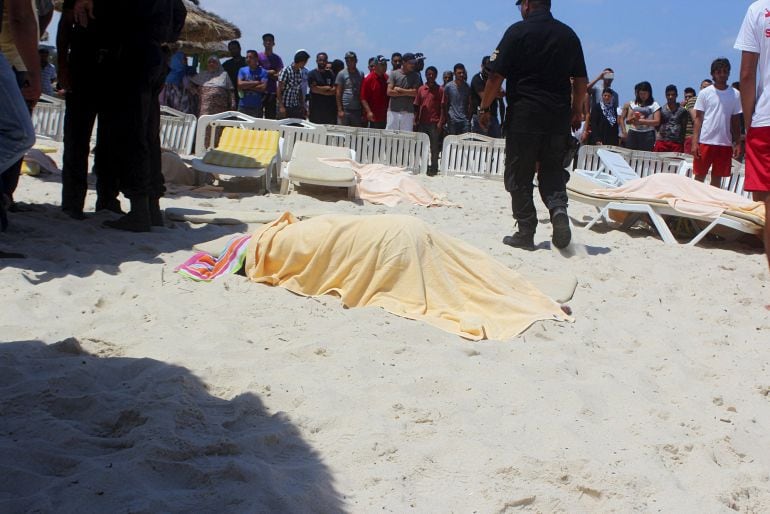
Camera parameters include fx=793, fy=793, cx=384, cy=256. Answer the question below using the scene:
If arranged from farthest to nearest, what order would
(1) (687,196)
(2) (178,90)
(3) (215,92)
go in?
(2) (178,90)
(3) (215,92)
(1) (687,196)

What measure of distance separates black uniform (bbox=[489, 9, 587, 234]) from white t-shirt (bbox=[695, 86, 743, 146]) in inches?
136

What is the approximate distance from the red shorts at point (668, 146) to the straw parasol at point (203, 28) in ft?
25.3

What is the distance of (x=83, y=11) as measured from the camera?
550cm

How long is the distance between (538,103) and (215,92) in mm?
7890

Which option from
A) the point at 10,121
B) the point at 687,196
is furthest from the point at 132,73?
the point at 687,196

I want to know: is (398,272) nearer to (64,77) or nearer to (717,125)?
(64,77)

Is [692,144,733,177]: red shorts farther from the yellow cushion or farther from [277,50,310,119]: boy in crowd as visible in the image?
[277,50,310,119]: boy in crowd

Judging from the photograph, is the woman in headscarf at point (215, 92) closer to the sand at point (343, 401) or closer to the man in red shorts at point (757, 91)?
the sand at point (343, 401)

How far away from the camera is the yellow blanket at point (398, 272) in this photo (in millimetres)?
4297

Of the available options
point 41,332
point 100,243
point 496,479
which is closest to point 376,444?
point 496,479

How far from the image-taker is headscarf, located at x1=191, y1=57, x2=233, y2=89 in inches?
504

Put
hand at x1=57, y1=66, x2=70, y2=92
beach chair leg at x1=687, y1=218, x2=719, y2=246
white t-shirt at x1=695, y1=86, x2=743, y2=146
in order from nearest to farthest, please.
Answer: hand at x1=57, y1=66, x2=70, y2=92
beach chair leg at x1=687, y1=218, x2=719, y2=246
white t-shirt at x1=695, y1=86, x2=743, y2=146

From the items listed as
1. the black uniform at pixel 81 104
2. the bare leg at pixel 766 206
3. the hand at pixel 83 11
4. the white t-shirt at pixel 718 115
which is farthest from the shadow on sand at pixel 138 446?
the white t-shirt at pixel 718 115

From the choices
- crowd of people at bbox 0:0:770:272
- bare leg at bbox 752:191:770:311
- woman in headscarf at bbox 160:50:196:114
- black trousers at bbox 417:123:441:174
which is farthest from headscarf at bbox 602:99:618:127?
bare leg at bbox 752:191:770:311
